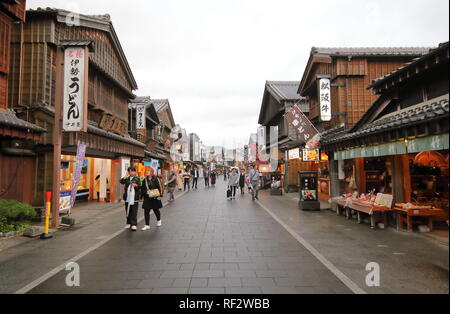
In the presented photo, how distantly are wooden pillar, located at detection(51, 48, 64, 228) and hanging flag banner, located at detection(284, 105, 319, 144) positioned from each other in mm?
11140

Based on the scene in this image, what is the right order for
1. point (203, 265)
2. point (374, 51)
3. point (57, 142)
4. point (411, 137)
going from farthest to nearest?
A: point (374, 51)
point (57, 142)
point (411, 137)
point (203, 265)

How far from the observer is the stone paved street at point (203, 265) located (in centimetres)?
430

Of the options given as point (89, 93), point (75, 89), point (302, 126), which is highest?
point (89, 93)

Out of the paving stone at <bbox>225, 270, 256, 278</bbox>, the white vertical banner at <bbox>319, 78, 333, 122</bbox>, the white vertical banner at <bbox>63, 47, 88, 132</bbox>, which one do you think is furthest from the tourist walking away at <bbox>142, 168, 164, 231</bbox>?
the white vertical banner at <bbox>319, 78, 333, 122</bbox>

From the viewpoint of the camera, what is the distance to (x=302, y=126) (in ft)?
45.8

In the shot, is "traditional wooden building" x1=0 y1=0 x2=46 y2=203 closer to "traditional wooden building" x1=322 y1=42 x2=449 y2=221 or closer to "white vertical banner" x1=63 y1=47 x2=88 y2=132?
"white vertical banner" x1=63 y1=47 x2=88 y2=132

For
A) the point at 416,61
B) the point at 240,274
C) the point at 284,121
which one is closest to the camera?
the point at 240,274

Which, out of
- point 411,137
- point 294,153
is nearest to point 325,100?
point 294,153

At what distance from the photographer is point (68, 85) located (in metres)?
9.76

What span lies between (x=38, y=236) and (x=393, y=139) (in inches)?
451

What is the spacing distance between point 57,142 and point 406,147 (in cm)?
1153

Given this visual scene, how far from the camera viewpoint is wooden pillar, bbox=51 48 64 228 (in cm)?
912

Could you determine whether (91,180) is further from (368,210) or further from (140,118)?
(368,210)
